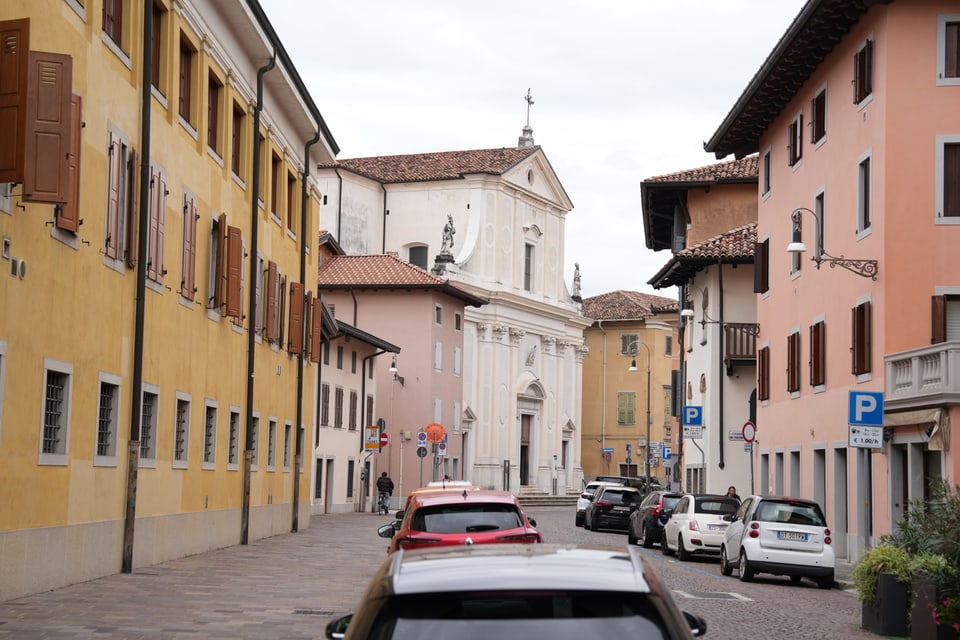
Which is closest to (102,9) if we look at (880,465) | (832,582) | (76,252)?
(76,252)

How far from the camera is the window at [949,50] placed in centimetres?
2853

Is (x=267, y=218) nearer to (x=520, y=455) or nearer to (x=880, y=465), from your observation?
(x=880, y=465)

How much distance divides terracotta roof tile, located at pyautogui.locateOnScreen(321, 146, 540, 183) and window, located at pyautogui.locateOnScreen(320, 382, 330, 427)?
31388 mm

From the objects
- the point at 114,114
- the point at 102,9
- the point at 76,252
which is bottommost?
the point at 76,252

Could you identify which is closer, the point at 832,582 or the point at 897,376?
the point at 832,582

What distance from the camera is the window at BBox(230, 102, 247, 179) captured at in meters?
31.4

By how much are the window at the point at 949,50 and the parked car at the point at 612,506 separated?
2149 cm

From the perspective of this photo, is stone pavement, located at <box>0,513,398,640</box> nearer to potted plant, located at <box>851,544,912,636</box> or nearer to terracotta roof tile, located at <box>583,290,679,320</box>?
potted plant, located at <box>851,544,912,636</box>

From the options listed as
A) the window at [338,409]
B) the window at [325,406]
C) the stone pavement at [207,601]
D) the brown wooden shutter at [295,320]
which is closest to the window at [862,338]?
the stone pavement at [207,601]

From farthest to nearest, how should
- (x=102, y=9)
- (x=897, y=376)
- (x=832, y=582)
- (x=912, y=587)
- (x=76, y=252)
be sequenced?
1. (x=897, y=376)
2. (x=832, y=582)
3. (x=102, y=9)
4. (x=76, y=252)
5. (x=912, y=587)

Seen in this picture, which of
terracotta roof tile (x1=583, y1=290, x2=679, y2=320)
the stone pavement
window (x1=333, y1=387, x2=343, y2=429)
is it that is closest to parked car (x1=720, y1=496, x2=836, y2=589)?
the stone pavement

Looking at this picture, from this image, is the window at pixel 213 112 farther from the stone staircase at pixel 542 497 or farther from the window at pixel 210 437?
the stone staircase at pixel 542 497

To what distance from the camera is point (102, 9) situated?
66.0ft

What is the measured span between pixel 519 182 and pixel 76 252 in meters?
70.6
